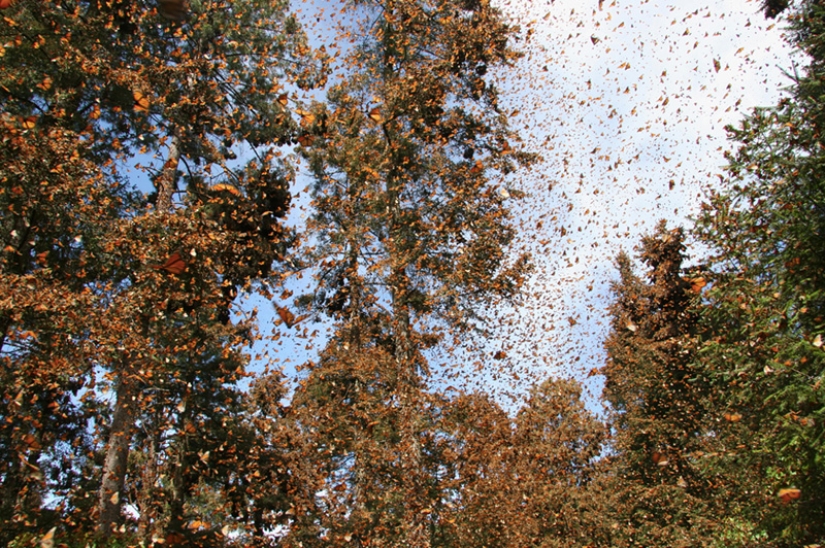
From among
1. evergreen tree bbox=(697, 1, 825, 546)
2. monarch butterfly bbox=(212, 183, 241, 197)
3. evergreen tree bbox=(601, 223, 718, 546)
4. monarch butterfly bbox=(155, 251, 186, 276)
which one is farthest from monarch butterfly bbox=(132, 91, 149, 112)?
evergreen tree bbox=(601, 223, 718, 546)

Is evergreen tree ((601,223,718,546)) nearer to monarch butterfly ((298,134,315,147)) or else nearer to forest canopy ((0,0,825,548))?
forest canopy ((0,0,825,548))

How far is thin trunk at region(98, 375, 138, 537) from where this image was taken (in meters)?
7.71

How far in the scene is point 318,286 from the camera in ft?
50.1

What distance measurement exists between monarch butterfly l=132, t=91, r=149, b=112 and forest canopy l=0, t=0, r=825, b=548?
167 mm

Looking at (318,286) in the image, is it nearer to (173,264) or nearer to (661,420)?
(173,264)

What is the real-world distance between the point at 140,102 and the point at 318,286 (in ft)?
21.7

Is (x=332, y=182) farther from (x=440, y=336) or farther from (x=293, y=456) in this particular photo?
(x=293, y=456)

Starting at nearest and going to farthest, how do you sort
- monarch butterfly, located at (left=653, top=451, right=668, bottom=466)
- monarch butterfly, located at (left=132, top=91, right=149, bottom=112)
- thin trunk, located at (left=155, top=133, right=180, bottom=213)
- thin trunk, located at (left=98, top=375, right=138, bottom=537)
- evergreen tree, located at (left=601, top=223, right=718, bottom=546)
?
thin trunk, located at (left=98, top=375, right=138, bottom=537) < thin trunk, located at (left=155, top=133, right=180, bottom=213) < monarch butterfly, located at (left=132, top=91, right=149, bottom=112) < evergreen tree, located at (left=601, top=223, right=718, bottom=546) < monarch butterfly, located at (left=653, top=451, right=668, bottom=466)

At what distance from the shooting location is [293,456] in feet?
39.5

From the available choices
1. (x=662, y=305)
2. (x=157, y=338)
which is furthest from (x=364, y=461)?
(x=662, y=305)

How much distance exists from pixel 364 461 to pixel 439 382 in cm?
245

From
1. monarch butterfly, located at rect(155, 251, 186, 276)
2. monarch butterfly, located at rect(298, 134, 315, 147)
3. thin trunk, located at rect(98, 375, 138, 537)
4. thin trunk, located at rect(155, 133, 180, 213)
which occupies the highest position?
monarch butterfly, located at rect(298, 134, 315, 147)

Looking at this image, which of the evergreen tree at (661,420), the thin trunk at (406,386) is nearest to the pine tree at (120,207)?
the thin trunk at (406,386)

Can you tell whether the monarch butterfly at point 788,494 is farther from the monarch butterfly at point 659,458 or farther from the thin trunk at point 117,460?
the monarch butterfly at point 659,458
